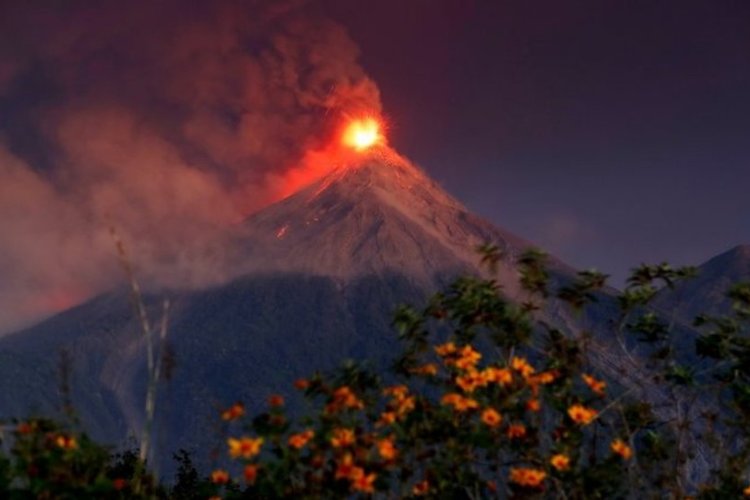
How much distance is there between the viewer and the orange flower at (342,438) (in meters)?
6.39

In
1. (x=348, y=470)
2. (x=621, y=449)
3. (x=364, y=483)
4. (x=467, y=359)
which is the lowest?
(x=621, y=449)

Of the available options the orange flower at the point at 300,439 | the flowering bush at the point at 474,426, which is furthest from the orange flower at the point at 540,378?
the orange flower at the point at 300,439

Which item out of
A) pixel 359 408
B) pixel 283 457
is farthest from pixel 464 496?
pixel 283 457

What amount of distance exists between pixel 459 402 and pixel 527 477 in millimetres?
854

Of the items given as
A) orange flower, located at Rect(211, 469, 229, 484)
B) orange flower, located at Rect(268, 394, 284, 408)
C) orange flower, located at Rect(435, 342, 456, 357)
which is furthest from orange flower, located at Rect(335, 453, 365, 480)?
orange flower, located at Rect(435, 342, 456, 357)

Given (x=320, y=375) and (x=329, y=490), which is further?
(x=320, y=375)

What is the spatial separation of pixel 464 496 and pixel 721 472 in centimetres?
308

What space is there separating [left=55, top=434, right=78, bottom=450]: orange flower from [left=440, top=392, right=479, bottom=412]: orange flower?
3149mm

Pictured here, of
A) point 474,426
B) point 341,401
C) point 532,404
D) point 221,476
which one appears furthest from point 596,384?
point 221,476

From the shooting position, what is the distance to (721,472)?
8867mm

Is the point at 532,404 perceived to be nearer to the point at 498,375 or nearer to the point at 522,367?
the point at 498,375

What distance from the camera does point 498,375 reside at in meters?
7.21

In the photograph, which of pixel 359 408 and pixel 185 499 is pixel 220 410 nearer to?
pixel 359 408

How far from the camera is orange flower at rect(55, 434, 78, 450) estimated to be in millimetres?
6129
